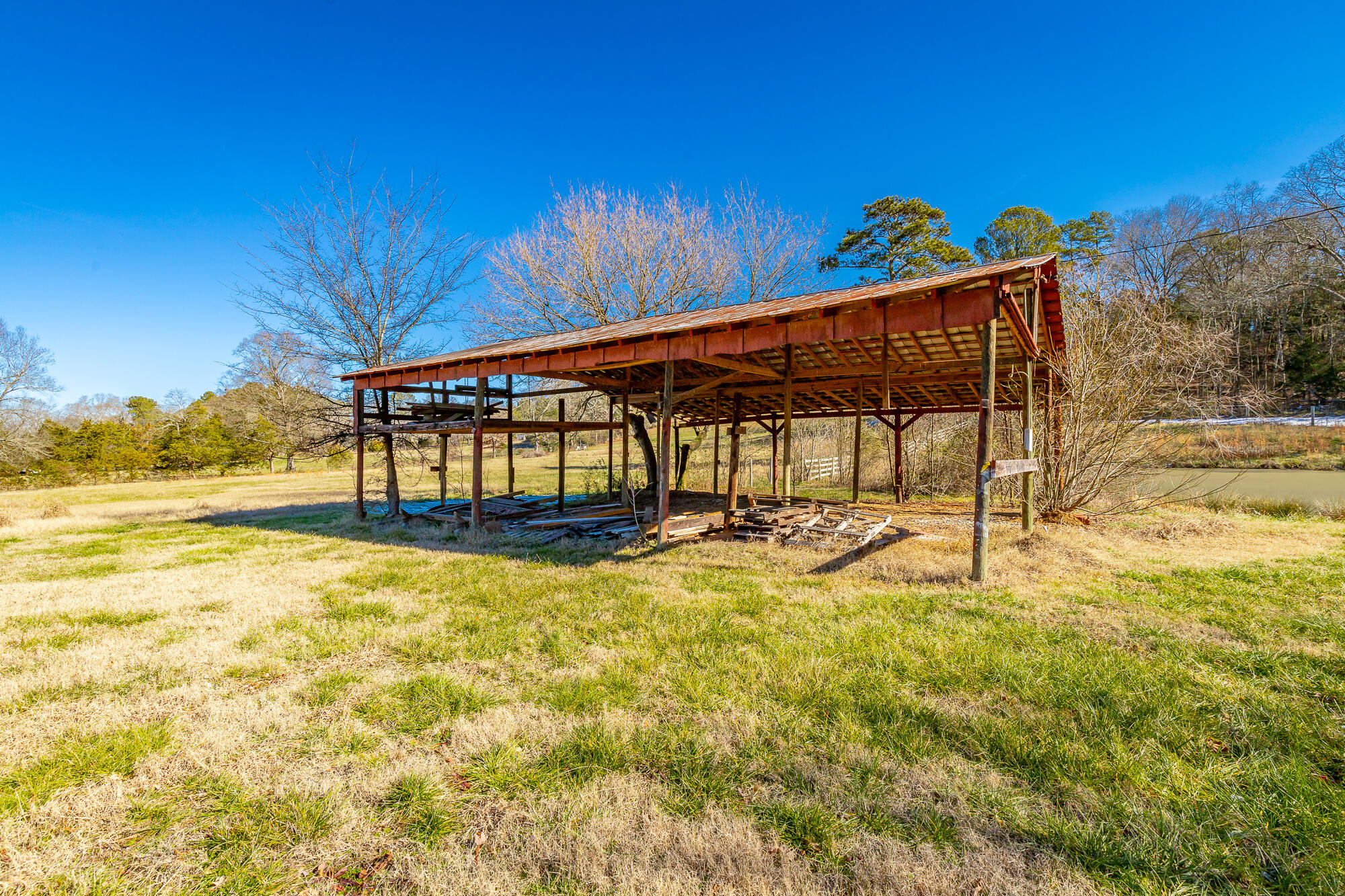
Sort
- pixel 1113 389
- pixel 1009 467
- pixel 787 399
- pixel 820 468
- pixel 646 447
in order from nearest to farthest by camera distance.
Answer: pixel 1009 467, pixel 787 399, pixel 1113 389, pixel 646 447, pixel 820 468

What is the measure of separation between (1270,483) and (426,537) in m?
27.3

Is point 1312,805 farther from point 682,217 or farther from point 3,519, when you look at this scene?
point 3,519

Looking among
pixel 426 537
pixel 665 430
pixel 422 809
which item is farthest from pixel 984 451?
pixel 426 537

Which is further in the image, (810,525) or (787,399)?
(787,399)

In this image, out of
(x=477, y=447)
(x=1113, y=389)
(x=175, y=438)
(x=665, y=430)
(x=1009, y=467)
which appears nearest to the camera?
(x=1009, y=467)

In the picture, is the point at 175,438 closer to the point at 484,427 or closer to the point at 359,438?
the point at 359,438

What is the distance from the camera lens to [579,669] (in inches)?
159

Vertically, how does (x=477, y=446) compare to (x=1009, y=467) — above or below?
above

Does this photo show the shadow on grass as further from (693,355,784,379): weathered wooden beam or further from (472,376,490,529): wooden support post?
(693,355,784,379): weathered wooden beam

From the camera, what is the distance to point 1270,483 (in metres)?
18.6

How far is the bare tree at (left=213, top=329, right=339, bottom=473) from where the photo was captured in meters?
15.2

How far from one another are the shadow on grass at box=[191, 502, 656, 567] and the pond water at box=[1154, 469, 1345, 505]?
12.5 meters

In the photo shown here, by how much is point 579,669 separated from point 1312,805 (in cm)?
401

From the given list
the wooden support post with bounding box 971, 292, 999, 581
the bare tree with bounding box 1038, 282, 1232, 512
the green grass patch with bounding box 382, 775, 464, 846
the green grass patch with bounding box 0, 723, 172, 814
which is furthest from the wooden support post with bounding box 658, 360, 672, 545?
the bare tree with bounding box 1038, 282, 1232, 512
